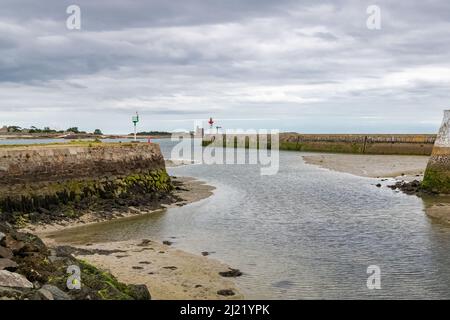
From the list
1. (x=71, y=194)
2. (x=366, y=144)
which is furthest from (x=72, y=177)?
(x=366, y=144)

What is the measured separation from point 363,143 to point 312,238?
70.4m

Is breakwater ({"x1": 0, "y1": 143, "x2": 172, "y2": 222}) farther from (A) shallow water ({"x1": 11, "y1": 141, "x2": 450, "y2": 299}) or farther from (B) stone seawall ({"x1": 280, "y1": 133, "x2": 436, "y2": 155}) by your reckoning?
(B) stone seawall ({"x1": 280, "y1": 133, "x2": 436, "y2": 155})

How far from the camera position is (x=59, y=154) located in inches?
1094

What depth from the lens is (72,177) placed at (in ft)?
91.6

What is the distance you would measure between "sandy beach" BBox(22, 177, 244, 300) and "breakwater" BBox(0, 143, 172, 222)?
2.65 meters

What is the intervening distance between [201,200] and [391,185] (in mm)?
17596

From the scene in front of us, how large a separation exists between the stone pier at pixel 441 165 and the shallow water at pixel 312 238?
3175 millimetres

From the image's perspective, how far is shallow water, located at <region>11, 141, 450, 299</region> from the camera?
15.0 m

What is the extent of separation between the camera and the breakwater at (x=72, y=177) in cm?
2472

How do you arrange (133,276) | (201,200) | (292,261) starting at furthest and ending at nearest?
(201,200), (292,261), (133,276)

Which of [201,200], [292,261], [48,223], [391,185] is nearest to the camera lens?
[292,261]
